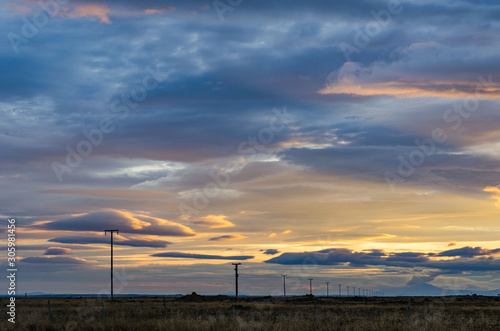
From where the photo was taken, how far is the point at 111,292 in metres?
78.0

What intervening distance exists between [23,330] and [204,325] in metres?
9.88

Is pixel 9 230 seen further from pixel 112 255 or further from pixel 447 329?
pixel 112 255

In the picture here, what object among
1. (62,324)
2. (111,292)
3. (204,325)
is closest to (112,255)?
(111,292)

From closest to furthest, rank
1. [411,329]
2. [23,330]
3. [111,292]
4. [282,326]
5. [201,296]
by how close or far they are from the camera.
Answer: [411,329]
[282,326]
[23,330]
[111,292]
[201,296]

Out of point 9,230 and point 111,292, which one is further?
point 111,292

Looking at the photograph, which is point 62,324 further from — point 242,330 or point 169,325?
point 242,330

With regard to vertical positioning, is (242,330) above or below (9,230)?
below

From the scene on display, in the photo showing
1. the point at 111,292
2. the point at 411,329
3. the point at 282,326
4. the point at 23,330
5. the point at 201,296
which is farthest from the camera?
the point at 201,296

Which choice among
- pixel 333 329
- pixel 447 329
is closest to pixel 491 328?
pixel 447 329

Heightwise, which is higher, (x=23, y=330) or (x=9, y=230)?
(x=9, y=230)

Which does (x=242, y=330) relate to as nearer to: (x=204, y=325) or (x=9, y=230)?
(x=204, y=325)

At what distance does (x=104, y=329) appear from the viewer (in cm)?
2606

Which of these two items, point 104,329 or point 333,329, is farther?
point 104,329

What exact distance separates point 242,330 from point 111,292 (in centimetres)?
5911
